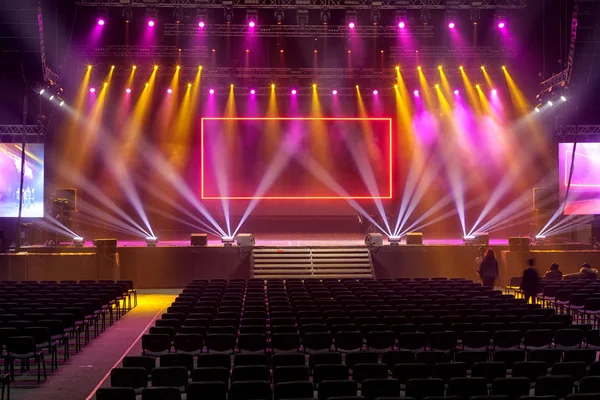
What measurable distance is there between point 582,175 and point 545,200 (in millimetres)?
1460

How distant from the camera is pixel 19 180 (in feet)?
76.8

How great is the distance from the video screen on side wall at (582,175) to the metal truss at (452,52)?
3511mm

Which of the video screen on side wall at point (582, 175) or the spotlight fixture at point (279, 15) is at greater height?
the spotlight fixture at point (279, 15)

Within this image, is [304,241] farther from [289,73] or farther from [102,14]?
[102,14]

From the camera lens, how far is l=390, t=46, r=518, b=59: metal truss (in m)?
23.2

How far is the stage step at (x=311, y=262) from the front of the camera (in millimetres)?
21609

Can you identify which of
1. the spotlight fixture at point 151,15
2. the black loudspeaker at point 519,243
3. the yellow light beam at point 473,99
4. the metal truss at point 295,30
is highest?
the spotlight fixture at point 151,15

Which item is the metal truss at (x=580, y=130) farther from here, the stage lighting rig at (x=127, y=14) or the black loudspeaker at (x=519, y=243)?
the stage lighting rig at (x=127, y=14)

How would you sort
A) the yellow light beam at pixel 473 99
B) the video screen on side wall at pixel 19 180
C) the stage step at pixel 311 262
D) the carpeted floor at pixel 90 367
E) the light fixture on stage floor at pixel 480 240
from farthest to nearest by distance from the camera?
the yellow light beam at pixel 473 99 < the video screen on side wall at pixel 19 180 < the light fixture on stage floor at pixel 480 240 < the stage step at pixel 311 262 < the carpeted floor at pixel 90 367

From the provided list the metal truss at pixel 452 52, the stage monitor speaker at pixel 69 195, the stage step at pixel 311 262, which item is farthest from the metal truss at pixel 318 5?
the stage step at pixel 311 262

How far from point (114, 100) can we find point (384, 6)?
36.3 ft

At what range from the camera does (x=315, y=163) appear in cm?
2698

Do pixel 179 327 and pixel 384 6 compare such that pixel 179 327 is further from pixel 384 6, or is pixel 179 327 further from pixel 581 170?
pixel 581 170

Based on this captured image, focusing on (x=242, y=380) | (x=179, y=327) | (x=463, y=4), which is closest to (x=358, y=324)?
(x=179, y=327)
